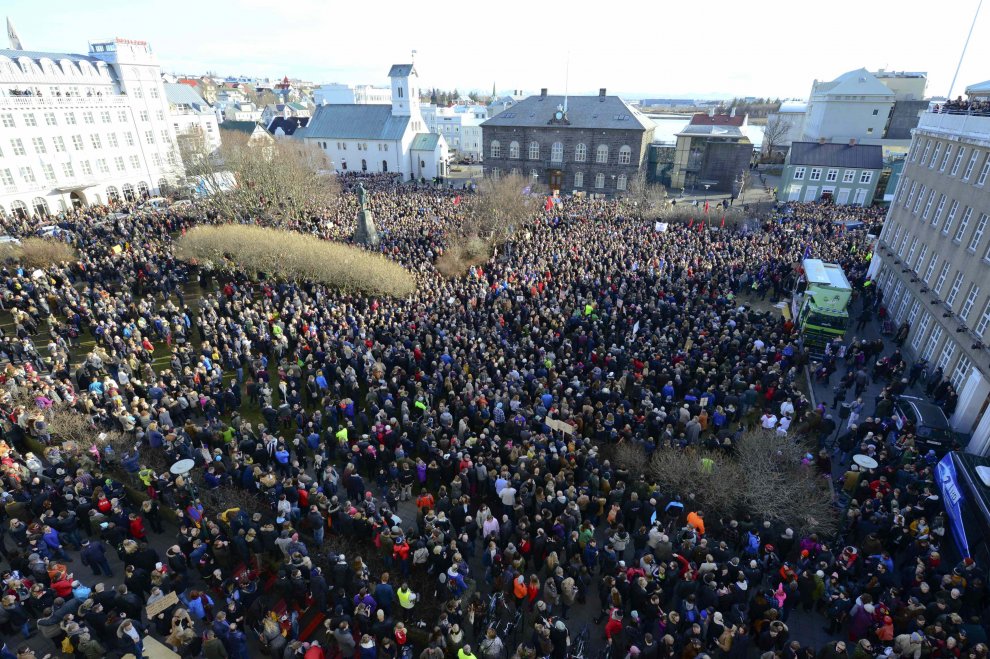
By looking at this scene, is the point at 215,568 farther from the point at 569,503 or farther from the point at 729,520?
the point at 729,520

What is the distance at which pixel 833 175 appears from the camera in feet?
161

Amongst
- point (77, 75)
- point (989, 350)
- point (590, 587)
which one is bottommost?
point (590, 587)

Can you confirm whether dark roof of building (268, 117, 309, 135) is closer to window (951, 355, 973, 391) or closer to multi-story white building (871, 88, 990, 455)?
multi-story white building (871, 88, 990, 455)

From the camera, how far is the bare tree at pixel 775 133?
273ft

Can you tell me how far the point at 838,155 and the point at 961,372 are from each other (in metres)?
40.1

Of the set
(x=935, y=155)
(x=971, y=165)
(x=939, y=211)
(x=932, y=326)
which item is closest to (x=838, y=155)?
(x=935, y=155)

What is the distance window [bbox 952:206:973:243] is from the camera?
1961 cm

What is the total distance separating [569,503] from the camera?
11164mm

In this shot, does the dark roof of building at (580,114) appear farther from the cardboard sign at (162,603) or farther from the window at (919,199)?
the cardboard sign at (162,603)

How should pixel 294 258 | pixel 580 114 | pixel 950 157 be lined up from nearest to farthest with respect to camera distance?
1. pixel 950 157
2. pixel 294 258
3. pixel 580 114

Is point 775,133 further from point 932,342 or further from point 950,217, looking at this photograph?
point 932,342

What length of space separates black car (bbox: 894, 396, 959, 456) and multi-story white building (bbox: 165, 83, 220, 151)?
6389 cm

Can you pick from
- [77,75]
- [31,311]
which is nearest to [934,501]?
[31,311]

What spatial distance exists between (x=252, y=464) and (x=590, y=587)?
28.9 feet
